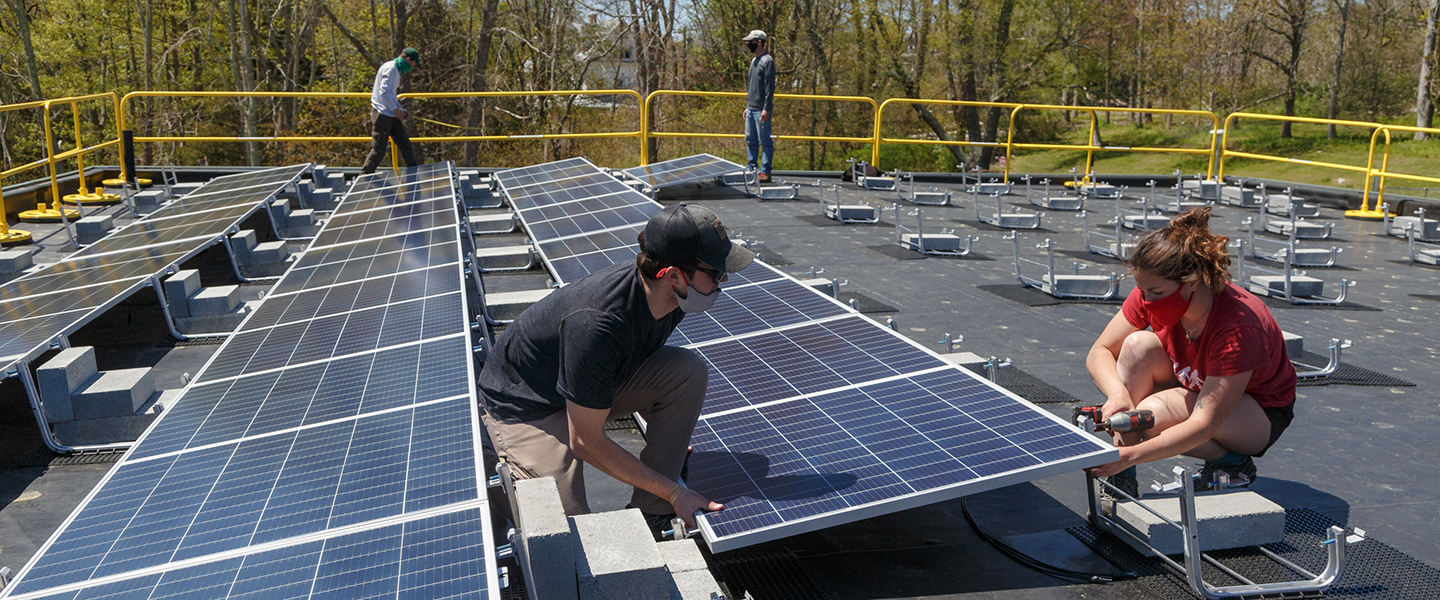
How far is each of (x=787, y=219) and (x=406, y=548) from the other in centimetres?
1092

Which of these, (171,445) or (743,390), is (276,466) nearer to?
(171,445)

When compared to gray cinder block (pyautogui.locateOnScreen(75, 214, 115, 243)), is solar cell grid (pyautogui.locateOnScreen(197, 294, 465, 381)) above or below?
above

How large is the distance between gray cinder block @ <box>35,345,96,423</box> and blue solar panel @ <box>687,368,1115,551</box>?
12.1 ft

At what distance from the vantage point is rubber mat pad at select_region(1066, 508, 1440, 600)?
3800 millimetres

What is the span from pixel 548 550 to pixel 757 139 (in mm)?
13285

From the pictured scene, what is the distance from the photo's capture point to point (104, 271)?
746 cm

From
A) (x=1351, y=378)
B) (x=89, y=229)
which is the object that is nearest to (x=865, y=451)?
(x=1351, y=378)

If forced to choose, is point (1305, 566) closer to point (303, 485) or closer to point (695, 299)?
point (695, 299)

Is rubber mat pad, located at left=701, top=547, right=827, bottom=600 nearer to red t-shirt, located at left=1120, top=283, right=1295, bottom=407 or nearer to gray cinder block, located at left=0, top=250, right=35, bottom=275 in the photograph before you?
red t-shirt, located at left=1120, top=283, right=1295, bottom=407

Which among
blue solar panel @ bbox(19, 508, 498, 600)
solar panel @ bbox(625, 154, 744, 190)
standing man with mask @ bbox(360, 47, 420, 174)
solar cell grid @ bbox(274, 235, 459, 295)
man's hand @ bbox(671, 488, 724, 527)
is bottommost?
man's hand @ bbox(671, 488, 724, 527)

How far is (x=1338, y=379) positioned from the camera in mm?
6574

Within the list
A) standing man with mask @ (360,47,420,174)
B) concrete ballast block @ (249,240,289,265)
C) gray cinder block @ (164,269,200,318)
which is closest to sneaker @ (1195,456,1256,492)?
gray cinder block @ (164,269,200,318)

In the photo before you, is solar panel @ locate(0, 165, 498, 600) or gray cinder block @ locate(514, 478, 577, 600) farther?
gray cinder block @ locate(514, 478, 577, 600)

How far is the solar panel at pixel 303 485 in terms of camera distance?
2545 mm
